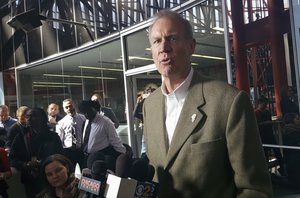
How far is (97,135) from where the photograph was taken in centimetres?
530

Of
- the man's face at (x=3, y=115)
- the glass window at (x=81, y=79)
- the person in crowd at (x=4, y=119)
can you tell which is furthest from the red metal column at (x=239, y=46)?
the man's face at (x=3, y=115)

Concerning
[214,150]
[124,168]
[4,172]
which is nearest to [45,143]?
[4,172]

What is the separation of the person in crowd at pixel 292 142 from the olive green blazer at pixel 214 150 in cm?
309

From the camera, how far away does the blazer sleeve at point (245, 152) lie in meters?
1.28

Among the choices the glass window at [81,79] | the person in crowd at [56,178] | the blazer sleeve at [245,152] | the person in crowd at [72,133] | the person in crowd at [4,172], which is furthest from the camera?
the glass window at [81,79]

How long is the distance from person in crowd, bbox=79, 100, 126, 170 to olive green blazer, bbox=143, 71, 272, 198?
3.87 metres

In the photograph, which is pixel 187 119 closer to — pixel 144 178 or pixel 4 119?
pixel 144 178

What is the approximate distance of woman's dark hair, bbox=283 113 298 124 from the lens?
167 inches

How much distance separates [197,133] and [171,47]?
33 cm

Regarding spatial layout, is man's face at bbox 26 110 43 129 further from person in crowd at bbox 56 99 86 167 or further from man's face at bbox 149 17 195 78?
man's face at bbox 149 17 195 78

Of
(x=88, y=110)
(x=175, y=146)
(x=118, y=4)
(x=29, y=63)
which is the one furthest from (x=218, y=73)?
(x=29, y=63)

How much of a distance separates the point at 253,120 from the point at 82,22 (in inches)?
291

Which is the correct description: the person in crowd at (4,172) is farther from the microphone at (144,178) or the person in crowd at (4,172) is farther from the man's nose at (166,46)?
the man's nose at (166,46)

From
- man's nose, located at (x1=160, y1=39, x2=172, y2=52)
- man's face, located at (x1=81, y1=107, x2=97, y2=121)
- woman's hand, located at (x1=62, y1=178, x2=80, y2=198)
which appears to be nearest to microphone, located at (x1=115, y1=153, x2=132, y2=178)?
man's nose, located at (x1=160, y1=39, x2=172, y2=52)
